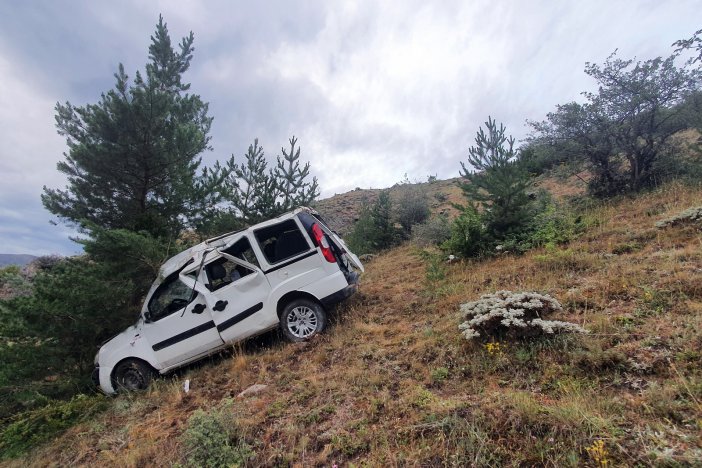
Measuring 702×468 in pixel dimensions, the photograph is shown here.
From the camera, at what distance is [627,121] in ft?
35.9

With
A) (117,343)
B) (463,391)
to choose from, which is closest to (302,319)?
(117,343)

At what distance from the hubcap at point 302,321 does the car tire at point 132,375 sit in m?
2.50

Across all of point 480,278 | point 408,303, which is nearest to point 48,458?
point 408,303

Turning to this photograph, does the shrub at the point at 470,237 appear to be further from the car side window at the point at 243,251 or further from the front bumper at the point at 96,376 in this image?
the front bumper at the point at 96,376

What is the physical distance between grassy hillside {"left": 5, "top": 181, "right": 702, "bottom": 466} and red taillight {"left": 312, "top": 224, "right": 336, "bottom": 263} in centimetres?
128

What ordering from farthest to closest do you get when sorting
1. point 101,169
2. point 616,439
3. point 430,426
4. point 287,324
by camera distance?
point 101,169 → point 287,324 → point 430,426 → point 616,439

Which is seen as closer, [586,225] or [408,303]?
[408,303]

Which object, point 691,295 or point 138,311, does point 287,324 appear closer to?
point 138,311

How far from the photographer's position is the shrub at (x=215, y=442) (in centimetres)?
310

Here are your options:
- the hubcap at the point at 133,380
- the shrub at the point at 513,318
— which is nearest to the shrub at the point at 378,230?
the hubcap at the point at 133,380

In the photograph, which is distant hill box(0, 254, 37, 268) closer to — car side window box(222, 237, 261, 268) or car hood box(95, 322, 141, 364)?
car hood box(95, 322, 141, 364)

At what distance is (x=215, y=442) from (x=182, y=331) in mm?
2903

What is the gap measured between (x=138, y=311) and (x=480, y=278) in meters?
6.91

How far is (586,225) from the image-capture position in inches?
331
